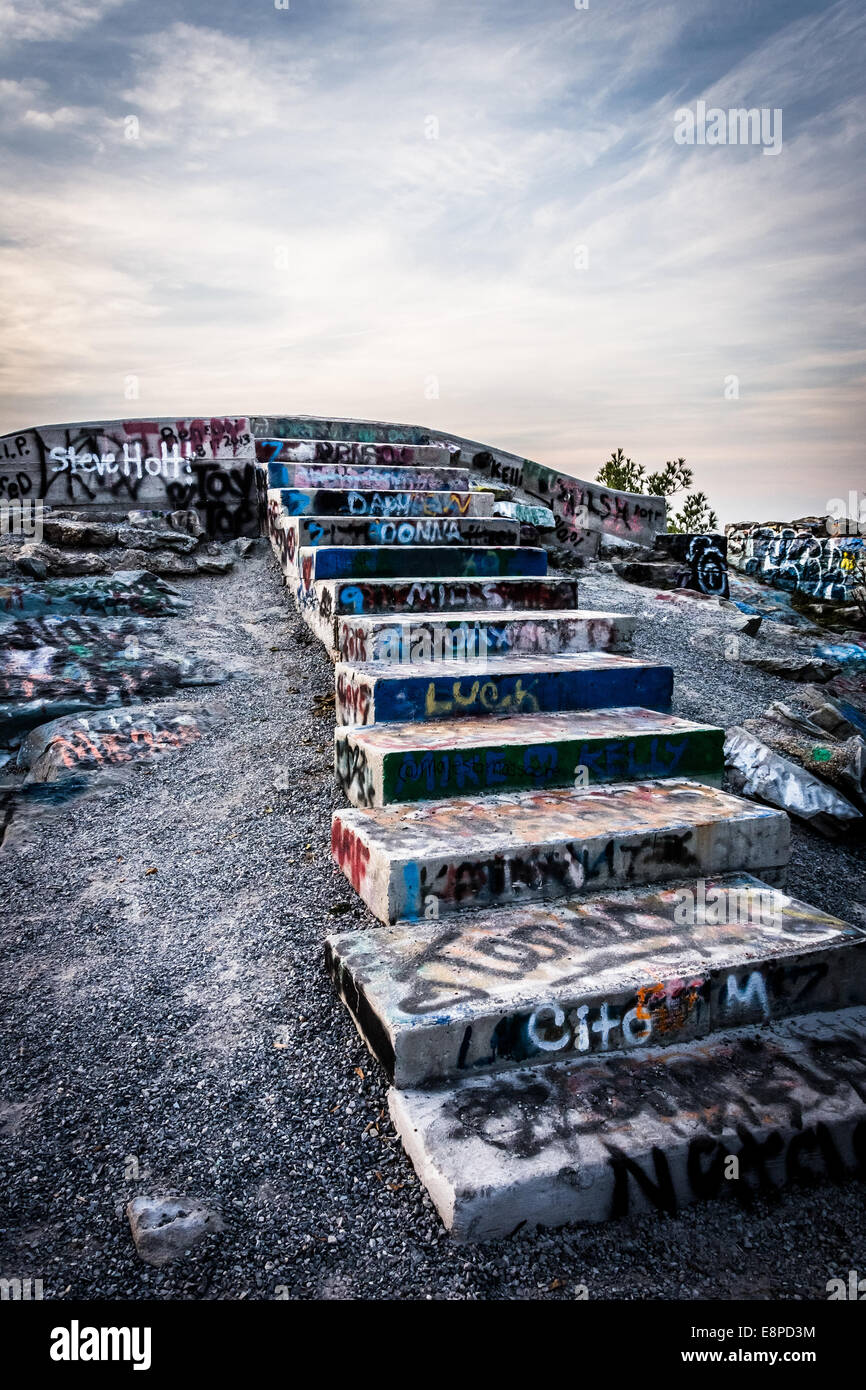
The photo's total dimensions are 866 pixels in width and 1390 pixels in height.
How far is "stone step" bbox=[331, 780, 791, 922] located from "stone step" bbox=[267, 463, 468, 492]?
233 inches

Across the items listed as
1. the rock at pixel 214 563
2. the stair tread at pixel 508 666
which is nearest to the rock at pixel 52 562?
the rock at pixel 214 563

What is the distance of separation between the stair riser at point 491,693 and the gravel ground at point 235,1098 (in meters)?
0.55

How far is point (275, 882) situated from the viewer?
3.84m

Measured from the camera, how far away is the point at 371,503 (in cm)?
823

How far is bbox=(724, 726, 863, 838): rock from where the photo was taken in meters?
4.83

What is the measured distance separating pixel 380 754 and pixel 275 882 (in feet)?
2.54

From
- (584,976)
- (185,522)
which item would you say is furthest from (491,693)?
(185,522)

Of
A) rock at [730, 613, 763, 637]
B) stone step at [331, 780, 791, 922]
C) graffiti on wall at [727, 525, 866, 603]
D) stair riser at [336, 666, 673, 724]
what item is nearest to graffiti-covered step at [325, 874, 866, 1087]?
stone step at [331, 780, 791, 922]

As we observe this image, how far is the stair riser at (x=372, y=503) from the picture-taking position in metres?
8.11

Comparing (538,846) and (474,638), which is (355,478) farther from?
(538,846)
